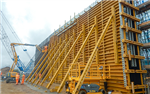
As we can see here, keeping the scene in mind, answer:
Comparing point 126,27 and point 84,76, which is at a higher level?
point 126,27

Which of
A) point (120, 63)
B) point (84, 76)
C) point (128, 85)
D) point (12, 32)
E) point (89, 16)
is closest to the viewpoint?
point (84, 76)

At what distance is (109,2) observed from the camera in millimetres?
12109

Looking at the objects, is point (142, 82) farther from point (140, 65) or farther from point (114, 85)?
point (114, 85)

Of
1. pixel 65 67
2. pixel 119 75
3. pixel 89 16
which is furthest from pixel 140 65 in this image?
pixel 65 67

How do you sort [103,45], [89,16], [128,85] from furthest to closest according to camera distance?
[89,16], [103,45], [128,85]

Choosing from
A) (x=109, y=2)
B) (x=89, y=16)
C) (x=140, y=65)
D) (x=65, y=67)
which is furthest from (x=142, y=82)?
(x=65, y=67)

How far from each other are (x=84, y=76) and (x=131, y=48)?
5.27 meters

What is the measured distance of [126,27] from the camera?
33.3 ft

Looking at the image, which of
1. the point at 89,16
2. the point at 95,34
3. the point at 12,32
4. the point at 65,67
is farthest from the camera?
the point at 12,32

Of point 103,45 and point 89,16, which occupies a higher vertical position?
point 89,16

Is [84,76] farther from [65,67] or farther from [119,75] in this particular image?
[65,67]

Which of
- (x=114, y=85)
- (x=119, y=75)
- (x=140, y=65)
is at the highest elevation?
(x=140, y=65)

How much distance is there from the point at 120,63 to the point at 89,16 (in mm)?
7598

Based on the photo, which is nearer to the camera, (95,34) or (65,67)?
(95,34)
